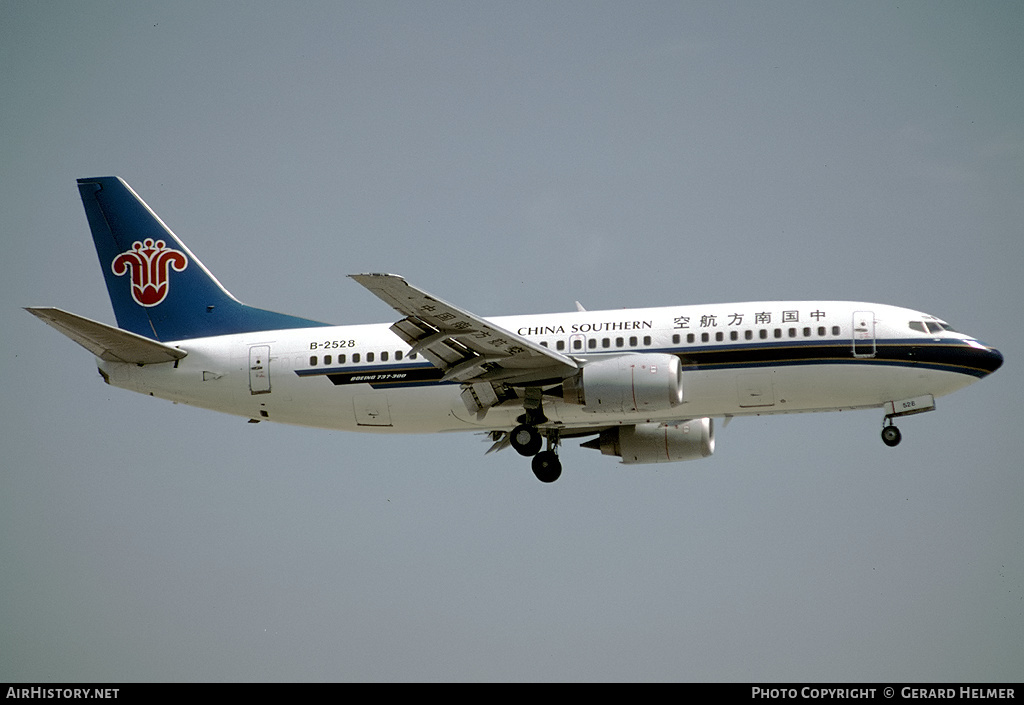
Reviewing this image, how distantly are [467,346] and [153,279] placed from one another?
43.3 feet

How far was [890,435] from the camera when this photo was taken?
4275 cm

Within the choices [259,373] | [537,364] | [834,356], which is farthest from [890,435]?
[259,373]

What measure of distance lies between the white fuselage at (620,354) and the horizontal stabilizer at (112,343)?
302 millimetres

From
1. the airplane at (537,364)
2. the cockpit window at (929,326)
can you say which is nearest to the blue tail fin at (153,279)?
the airplane at (537,364)

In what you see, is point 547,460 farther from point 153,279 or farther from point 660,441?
point 153,279

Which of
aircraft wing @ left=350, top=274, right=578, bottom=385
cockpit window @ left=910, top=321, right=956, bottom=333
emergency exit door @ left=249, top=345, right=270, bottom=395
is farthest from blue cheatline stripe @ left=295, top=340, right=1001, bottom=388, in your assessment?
emergency exit door @ left=249, top=345, right=270, bottom=395

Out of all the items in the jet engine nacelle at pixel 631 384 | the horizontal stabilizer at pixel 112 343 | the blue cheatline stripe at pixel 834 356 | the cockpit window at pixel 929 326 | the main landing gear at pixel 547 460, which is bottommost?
the main landing gear at pixel 547 460

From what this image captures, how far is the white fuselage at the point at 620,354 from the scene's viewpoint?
4181 centimetres

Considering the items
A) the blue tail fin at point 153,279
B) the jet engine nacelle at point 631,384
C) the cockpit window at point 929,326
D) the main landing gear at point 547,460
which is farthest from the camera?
the blue tail fin at point 153,279

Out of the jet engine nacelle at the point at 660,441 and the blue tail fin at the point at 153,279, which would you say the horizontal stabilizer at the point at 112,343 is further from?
the jet engine nacelle at the point at 660,441

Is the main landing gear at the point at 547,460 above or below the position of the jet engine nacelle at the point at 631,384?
below

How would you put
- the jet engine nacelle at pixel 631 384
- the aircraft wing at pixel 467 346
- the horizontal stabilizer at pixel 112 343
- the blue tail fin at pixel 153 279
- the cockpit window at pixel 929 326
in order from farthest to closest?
the blue tail fin at pixel 153 279 → the horizontal stabilizer at pixel 112 343 → the cockpit window at pixel 929 326 → the jet engine nacelle at pixel 631 384 → the aircraft wing at pixel 467 346
